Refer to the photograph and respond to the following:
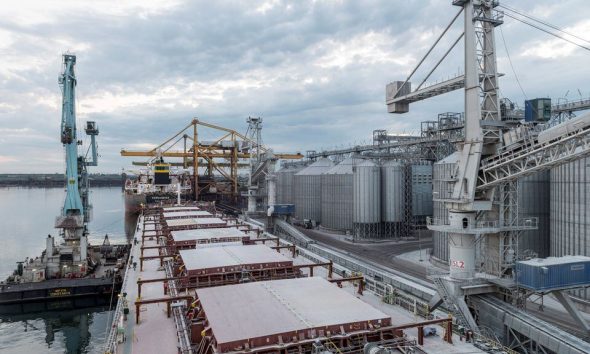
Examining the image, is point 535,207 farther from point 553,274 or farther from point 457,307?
point 457,307

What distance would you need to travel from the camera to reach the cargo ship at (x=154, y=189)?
11256cm

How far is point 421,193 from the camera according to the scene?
76.3m

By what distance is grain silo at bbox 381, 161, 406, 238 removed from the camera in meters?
73.3

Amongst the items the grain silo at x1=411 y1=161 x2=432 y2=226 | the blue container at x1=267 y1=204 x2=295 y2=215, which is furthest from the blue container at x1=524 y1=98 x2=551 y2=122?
the blue container at x1=267 y1=204 x2=295 y2=215

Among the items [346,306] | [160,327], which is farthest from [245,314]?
[160,327]

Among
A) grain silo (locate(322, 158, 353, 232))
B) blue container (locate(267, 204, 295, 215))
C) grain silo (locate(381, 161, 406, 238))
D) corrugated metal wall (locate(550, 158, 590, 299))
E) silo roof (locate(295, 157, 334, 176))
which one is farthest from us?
silo roof (locate(295, 157, 334, 176))

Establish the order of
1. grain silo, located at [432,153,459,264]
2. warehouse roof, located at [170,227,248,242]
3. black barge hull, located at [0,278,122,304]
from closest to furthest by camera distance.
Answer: warehouse roof, located at [170,227,248,242], black barge hull, located at [0,278,122,304], grain silo, located at [432,153,459,264]

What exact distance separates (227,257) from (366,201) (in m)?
48.1

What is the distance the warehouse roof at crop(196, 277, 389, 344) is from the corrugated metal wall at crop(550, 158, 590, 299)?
1031 inches

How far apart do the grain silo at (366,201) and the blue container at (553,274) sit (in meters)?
44.6

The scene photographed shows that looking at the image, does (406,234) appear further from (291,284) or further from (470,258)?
(291,284)

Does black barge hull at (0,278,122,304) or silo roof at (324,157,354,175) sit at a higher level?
silo roof at (324,157,354,175)

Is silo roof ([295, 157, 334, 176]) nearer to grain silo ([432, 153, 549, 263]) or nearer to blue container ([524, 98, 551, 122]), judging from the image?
grain silo ([432, 153, 549, 263])

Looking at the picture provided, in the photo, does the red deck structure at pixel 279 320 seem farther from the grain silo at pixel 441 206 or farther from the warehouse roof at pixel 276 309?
the grain silo at pixel 441 206
